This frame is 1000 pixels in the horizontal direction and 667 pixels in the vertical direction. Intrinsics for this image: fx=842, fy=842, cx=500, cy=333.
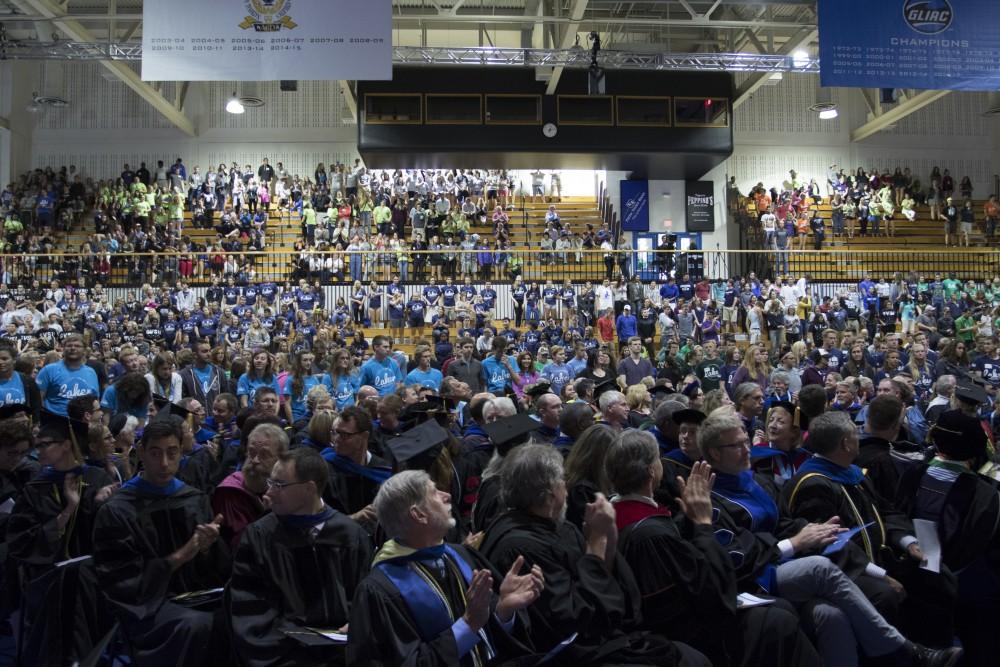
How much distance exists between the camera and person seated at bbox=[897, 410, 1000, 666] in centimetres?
443

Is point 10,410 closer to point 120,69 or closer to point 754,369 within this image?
point 754,369

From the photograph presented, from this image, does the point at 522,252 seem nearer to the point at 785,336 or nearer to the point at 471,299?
the point at 471,299

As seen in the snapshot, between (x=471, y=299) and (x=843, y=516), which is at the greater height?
(x=471, y=299)

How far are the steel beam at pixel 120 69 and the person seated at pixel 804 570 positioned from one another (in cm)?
1905

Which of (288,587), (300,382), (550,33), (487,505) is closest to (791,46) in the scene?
(550,33)

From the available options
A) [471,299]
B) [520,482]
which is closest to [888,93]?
[471,299]

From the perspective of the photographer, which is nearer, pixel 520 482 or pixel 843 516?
pixel 520 482

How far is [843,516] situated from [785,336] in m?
15.4

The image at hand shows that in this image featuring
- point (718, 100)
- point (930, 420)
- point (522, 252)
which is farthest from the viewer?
point (718, 100)

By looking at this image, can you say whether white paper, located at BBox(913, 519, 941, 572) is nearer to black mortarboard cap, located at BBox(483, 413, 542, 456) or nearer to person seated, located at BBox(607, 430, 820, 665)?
person seated, located at BBox(607, 430, 820, 665)

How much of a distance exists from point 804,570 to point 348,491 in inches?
102

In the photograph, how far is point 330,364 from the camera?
439 inches

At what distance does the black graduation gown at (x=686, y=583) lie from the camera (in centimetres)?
341

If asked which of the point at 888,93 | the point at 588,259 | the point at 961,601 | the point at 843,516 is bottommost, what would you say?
the point at 961,601
